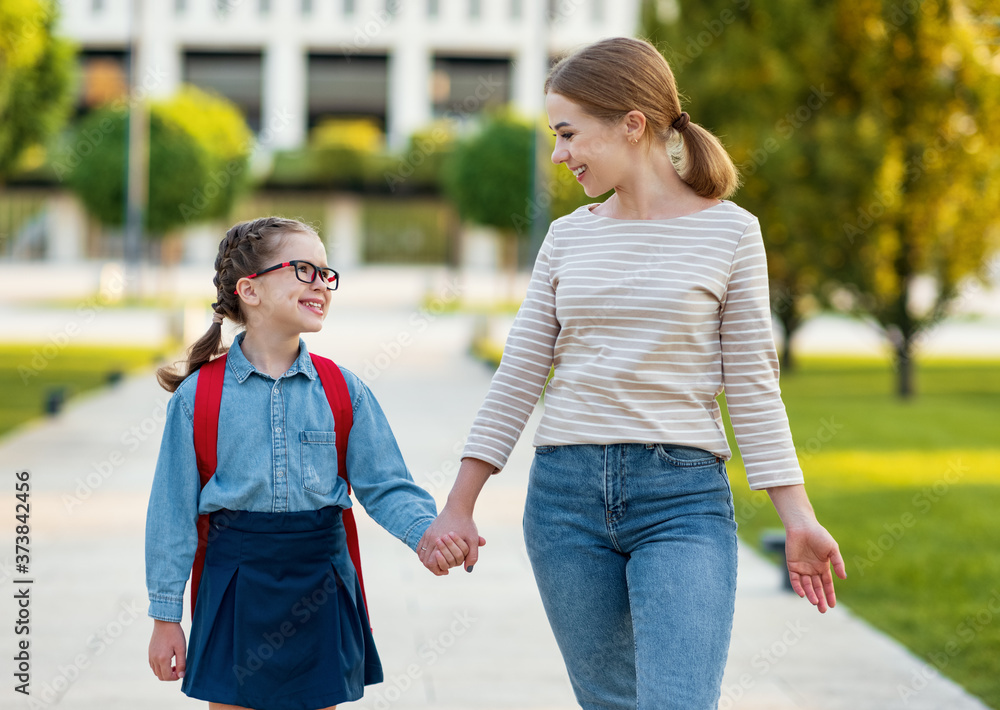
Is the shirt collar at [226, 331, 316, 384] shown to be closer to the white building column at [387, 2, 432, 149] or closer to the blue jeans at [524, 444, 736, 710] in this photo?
the blue jeans at [524, 444, 736, 710]

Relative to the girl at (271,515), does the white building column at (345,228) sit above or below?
above

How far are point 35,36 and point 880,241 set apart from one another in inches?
411

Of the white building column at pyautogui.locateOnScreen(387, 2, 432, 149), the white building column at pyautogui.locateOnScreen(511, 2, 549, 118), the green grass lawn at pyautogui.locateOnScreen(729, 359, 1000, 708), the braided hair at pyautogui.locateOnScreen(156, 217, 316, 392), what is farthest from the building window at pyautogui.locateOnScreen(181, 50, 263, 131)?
the braided hair at pyautogui.locateOnScreen(156, 217, 316, 392)

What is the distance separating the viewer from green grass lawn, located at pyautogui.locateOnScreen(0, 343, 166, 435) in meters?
12.6

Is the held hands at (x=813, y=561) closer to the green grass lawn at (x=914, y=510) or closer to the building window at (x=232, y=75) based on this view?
the green grass lawn at (x=914, y=510)

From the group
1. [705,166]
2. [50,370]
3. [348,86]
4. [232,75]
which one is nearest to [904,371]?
[50,370]

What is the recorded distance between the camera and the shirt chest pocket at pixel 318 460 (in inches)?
104

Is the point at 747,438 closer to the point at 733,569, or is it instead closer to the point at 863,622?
the point at 733,569

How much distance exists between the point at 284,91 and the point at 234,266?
5850cm

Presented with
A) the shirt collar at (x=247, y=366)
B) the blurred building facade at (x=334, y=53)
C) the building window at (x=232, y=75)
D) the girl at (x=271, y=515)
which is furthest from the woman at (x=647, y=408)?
the building window at (x=232, y=75)

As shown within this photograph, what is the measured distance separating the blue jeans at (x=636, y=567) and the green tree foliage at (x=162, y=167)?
32014mm

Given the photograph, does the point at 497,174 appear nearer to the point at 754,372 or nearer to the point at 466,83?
the point at 466,83

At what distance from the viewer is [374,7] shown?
195 ft

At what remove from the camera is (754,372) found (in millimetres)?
2566
